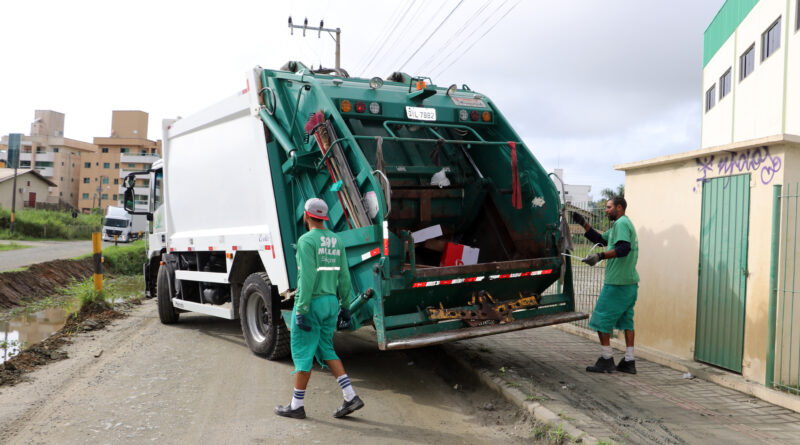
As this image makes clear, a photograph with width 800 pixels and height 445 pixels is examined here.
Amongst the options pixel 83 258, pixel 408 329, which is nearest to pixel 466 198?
pixel 408 329

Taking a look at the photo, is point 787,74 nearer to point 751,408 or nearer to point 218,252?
point 751,408

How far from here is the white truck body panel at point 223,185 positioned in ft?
19.5

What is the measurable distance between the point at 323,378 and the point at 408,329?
3.79 feet

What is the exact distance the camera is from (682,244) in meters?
6.17

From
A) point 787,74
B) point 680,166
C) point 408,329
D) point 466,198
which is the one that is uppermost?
point 787,74

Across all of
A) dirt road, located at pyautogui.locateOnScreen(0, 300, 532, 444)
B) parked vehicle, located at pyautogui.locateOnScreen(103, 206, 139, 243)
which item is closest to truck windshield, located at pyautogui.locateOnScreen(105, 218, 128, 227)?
parked vehicle, located at pyautogui.locateOnScreen(103, 206, 139, 243)

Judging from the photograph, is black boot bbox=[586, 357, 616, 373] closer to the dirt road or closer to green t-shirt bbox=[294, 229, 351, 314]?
the dirt road

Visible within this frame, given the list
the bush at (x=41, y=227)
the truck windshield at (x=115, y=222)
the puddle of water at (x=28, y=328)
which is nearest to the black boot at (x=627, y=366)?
the puddle of water at (x=28, y=328)

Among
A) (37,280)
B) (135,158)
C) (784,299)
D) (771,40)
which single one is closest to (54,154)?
(135,158)

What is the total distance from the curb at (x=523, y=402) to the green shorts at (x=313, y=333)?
4.67 feet

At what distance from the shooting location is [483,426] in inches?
173

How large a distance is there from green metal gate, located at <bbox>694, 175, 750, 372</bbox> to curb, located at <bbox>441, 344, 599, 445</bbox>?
6.94 feet

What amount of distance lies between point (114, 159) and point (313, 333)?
239ft

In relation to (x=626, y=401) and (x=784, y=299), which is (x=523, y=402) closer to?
(x=626, y=401)
